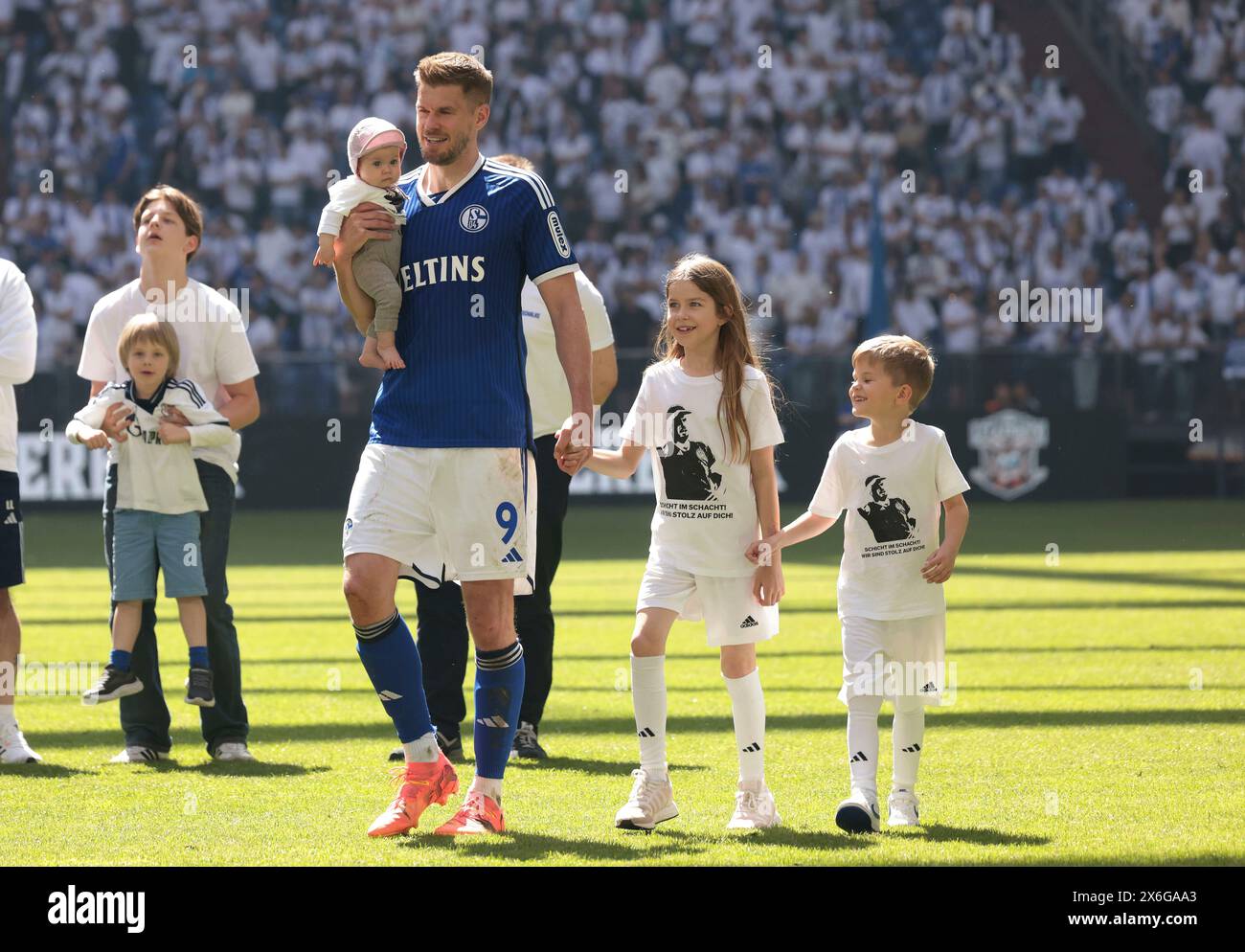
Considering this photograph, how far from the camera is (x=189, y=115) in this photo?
25.0 metres

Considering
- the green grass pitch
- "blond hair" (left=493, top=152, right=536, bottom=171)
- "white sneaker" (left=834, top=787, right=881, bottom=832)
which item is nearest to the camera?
the green grass pitch

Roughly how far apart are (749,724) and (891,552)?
2.28 feet

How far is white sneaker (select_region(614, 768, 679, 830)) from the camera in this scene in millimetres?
5488

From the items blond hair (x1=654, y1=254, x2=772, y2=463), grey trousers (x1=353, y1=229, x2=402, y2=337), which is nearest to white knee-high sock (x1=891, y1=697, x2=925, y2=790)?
blond hair (x1=654, y1=254, x2=772, y2=463)

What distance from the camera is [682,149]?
25.3 meters

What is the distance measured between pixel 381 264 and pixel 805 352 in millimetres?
16310

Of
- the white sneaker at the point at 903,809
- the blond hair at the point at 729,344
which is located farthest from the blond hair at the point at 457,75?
the white sneaker at the point at 903,809

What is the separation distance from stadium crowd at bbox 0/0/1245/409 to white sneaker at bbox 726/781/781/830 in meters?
16.4

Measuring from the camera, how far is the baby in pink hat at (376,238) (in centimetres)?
541

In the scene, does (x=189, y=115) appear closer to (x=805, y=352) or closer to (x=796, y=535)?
(x=805, y=352)

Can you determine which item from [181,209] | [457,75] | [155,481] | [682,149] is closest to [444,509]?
[457,75]

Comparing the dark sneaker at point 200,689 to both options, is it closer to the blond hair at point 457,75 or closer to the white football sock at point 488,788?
the white football sock at point 488,788

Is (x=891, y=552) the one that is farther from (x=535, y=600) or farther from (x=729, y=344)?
(x=535, y=600)

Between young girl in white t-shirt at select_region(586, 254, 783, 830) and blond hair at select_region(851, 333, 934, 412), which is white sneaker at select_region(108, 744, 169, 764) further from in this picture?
blond hair at select_region(851, 333, 934, 412)
